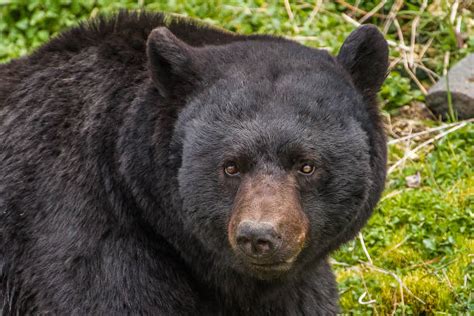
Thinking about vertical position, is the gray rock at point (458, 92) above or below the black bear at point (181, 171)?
below

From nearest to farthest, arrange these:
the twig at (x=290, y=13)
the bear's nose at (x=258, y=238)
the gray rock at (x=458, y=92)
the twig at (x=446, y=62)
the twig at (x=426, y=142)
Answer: the bear's nose at (x=258, y=238) < the twig at (x=426, y=142) < the gray rock at (x=458, y=92) < the twig at (x=446, y=62) < the twig at (x=290, y=13)

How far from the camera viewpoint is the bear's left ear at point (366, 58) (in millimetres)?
5410

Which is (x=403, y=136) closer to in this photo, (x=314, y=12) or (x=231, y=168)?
(x=314, y=12)


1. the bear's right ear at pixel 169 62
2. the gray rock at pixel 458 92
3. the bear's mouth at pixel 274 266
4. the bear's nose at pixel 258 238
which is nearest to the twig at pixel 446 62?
the gray rock at pixel 458 92

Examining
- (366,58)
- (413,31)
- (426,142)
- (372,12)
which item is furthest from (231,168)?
(372,12)

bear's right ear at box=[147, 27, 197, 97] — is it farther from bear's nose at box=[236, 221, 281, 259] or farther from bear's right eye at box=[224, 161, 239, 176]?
bear's nose at box=[236, 221, 281, 259]

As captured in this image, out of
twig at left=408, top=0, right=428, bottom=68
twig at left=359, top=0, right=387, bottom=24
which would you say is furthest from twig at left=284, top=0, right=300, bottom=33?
twig at left=408, top=0, right=428, bottom=68

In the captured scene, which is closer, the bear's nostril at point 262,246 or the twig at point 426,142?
the bear's nostril at point 262,246

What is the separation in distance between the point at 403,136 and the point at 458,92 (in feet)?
2.03

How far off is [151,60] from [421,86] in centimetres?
461

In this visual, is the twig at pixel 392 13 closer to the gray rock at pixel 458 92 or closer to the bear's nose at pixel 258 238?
the gray rock at pixel 458 92

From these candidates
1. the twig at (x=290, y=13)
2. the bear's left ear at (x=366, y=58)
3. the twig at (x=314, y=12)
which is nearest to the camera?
the bear's left ear at (x=366, y=58)

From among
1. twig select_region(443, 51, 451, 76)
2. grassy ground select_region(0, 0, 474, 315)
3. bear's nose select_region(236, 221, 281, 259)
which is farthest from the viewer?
twig select_region(443, 51, 451, 76)

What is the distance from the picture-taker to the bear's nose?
15.6 feet
